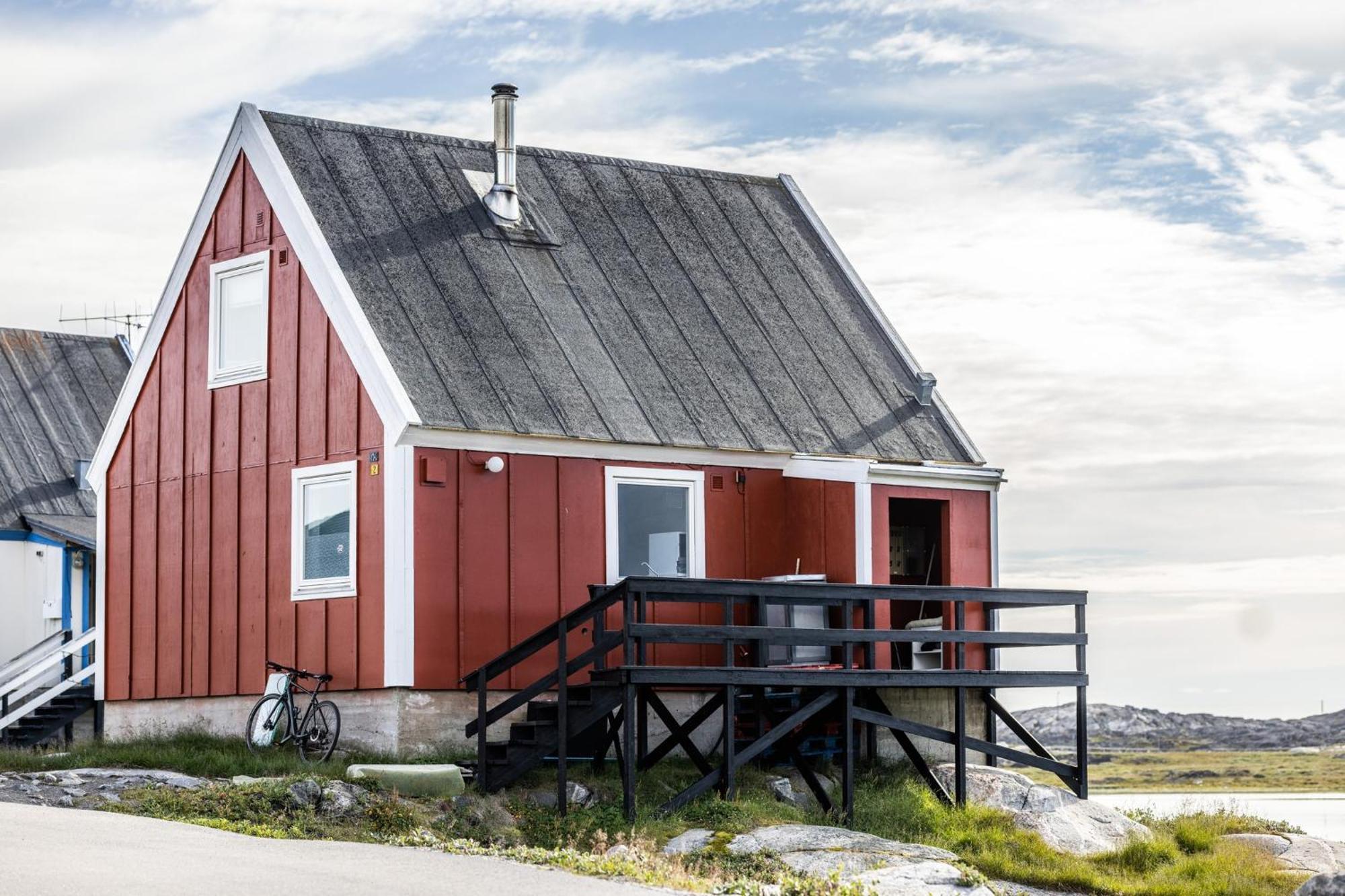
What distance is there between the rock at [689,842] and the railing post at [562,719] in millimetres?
1440

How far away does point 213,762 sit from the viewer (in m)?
19.2

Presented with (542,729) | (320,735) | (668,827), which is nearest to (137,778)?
(320,735)

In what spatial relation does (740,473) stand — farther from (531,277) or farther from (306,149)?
(306,149)

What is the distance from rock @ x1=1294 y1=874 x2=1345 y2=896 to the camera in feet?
44.4

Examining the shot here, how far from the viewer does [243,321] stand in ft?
74.2

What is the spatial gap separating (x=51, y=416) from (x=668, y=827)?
72.1ft

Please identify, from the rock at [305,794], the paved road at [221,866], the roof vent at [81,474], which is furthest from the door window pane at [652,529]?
the roof vent at [81,474]

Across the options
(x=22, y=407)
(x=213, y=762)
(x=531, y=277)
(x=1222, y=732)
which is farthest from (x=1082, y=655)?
(x=1222, y=732)

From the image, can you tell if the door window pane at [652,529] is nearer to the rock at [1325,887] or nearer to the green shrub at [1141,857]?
the green shrub at [1141,857]

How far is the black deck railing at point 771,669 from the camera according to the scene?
17.8 metres

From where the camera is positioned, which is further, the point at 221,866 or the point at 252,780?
the point at 252,780

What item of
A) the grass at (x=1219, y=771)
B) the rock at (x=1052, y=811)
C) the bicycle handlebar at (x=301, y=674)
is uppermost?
the bicycle handlebar at (x=301, y=674)

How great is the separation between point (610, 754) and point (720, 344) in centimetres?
578

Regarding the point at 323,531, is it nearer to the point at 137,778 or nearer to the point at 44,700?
the point at 137,778
